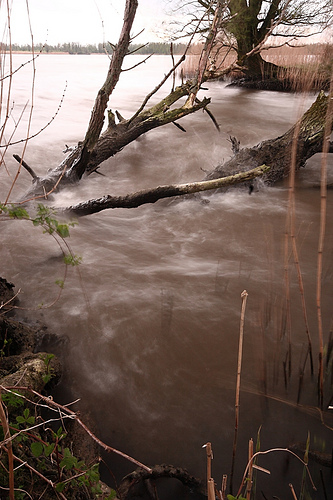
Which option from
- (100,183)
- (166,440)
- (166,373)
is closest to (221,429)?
(166,440)

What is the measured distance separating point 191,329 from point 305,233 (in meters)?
2.04

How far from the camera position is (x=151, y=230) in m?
3.89

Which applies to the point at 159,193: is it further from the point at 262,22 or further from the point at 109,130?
the point at 262,22

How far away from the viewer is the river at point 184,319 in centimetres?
178

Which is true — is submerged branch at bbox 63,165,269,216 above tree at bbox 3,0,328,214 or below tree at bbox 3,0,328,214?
below

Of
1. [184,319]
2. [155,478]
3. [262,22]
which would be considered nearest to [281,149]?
[184,319]

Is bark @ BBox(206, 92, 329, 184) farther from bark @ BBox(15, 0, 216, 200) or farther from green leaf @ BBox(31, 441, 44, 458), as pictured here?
green leaf @ BBox(31, 441, 44, 458)

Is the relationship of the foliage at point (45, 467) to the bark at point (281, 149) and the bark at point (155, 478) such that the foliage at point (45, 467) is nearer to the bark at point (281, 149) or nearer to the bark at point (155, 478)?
the bark at point (155, 478)

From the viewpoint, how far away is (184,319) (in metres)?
2.47

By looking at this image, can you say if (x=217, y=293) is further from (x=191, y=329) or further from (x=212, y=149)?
(x=212, y=149)

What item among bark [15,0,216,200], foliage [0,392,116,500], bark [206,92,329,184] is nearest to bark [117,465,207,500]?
foliage [0,392,116,500]

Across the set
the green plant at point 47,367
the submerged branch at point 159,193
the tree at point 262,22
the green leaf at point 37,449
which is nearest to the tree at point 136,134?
the submerged branch at point 159,193

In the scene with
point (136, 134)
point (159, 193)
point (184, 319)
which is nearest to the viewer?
point (184, 319)

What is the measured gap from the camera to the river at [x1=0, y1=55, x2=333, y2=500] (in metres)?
1.78
